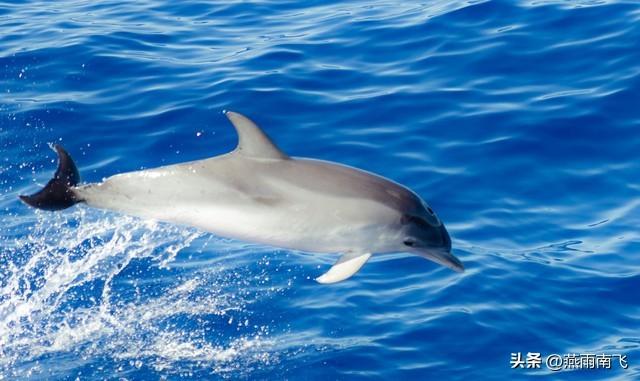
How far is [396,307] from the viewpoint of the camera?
30.8 feet

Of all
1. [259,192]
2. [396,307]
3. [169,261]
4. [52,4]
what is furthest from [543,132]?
[52,4]

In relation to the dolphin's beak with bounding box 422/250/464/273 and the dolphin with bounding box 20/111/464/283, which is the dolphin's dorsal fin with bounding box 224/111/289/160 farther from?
the dolphin's beak with bounding box 422/250/464/273

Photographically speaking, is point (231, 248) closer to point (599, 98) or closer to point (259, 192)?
point (259, 192)

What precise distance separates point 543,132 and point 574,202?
1.43m

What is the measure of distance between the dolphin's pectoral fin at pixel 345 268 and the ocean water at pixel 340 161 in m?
1.35

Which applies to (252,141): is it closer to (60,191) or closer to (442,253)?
(60,191)

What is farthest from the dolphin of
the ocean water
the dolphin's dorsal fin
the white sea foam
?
the white sea foam

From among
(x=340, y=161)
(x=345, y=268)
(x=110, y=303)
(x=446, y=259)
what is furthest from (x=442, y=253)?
(x=340, y=161)

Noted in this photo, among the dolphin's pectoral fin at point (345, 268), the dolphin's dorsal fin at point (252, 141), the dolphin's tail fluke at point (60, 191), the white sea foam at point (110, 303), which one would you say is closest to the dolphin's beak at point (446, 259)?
the dolphin's pectoral fin at point (345, 268)

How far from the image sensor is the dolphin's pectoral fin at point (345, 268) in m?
7.45

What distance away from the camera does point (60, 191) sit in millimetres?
7652

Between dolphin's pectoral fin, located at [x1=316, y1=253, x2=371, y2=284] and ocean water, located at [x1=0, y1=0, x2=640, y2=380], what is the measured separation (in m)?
1.35

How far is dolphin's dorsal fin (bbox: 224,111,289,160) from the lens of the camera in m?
7.33

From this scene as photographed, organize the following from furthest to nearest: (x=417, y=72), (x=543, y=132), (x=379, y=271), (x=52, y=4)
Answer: (x=52, y=4) < (x=417, y=72) < (x=543, y=132) < (x=379, y=271)
